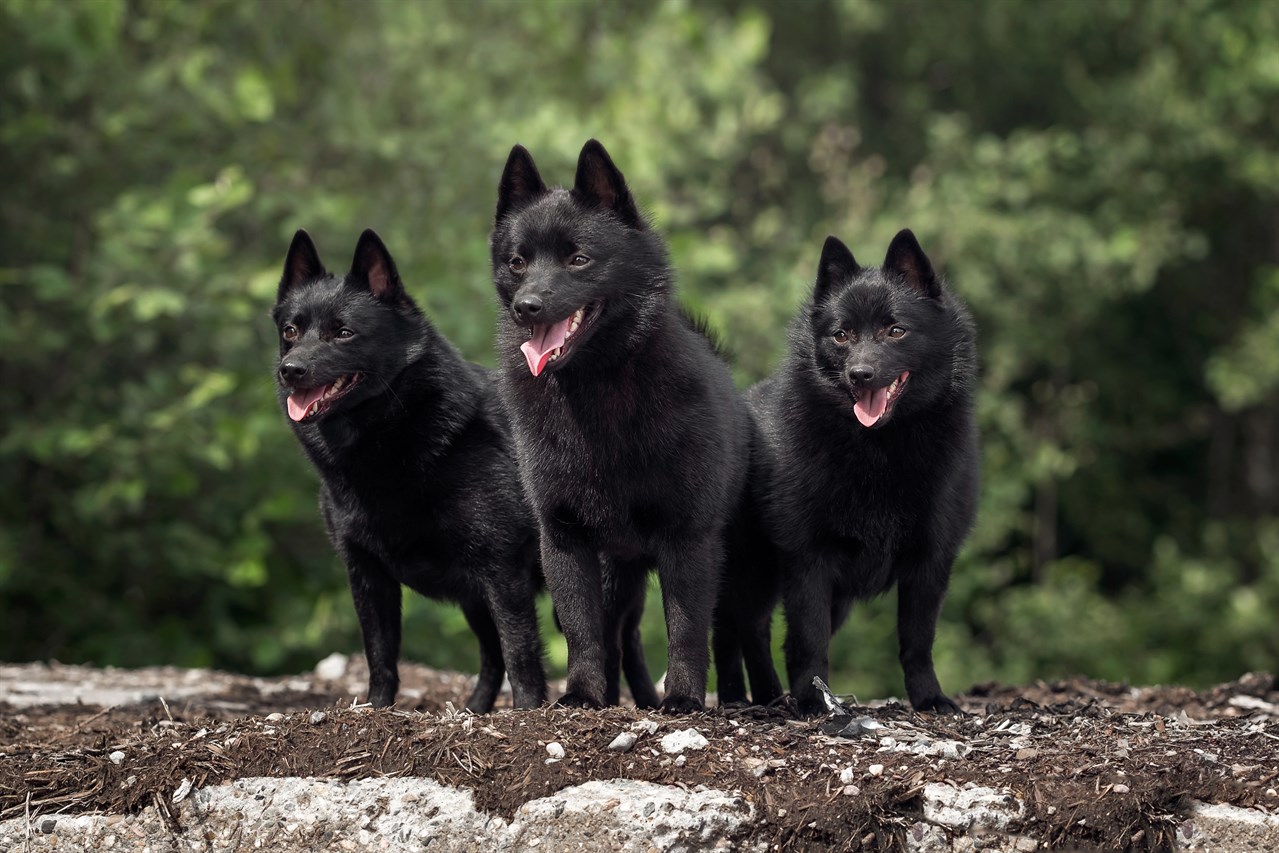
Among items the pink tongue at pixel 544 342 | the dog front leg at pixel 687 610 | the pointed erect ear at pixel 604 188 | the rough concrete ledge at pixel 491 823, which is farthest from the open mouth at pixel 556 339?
the rough concrete ledge at pixel 491 823

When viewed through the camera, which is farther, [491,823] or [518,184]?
[518,184]

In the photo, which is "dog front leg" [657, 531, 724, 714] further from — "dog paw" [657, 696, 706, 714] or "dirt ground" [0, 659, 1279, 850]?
"dirt ground" [0, 659, 1279, 850]

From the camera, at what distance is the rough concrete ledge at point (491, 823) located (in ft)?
14.6

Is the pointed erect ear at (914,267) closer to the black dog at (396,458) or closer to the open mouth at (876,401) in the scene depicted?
the open mouth at (876,401)

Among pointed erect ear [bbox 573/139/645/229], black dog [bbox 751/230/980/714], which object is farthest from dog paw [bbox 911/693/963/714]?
pointed erect ear [bbox 573/139/645/229]

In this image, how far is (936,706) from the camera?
5.92 m

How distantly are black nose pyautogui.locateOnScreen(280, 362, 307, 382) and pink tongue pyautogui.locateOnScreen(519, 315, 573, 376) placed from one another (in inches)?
38.2

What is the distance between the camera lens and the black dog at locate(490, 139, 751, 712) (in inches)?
212

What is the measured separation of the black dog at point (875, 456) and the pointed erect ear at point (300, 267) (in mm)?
2028

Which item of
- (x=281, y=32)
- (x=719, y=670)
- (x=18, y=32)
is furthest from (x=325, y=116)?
(x=719, y=670)

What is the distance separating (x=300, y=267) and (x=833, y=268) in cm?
222

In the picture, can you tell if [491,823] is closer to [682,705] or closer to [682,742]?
[682,742]

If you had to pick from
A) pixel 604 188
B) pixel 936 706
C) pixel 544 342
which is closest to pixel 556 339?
pixel 544 342

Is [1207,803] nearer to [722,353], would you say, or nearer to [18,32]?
[722,353]
